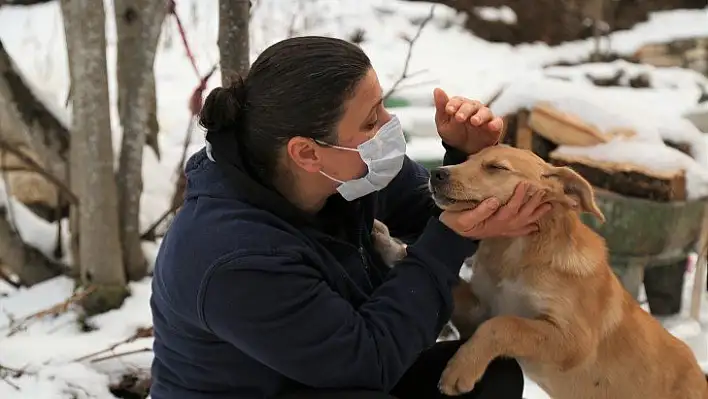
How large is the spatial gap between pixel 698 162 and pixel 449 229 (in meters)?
2.82

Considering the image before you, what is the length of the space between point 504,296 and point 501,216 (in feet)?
1.27

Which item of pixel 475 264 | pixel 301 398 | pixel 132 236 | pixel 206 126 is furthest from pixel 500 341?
pixel 132 236

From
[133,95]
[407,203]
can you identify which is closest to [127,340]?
[133,95]

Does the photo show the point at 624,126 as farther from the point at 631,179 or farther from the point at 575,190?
the point at 575,190

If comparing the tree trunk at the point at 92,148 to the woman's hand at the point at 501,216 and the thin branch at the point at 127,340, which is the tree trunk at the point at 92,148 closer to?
the thin branch at the point at 127,340

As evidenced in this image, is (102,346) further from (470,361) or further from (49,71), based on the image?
(49,71)

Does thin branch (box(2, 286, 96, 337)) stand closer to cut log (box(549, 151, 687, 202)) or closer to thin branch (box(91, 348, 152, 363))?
thin branch (box(91, 348, 152, 363))

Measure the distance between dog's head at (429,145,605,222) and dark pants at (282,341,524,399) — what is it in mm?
450

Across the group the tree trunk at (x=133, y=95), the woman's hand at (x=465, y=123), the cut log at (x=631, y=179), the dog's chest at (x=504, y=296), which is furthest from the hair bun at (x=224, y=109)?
the cut log at (x=631, y=179)

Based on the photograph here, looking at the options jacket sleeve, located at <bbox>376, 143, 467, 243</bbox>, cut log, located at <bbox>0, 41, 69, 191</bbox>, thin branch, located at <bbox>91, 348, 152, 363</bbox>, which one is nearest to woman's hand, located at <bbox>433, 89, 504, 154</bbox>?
jacket sleeve, located at <bbox>376, 143, 467, 243</bbox>

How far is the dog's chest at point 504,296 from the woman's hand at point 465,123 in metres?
0.39

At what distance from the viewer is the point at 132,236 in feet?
12.0

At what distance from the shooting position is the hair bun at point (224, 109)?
174 centimetres

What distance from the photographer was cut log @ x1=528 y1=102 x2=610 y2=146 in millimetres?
4066
